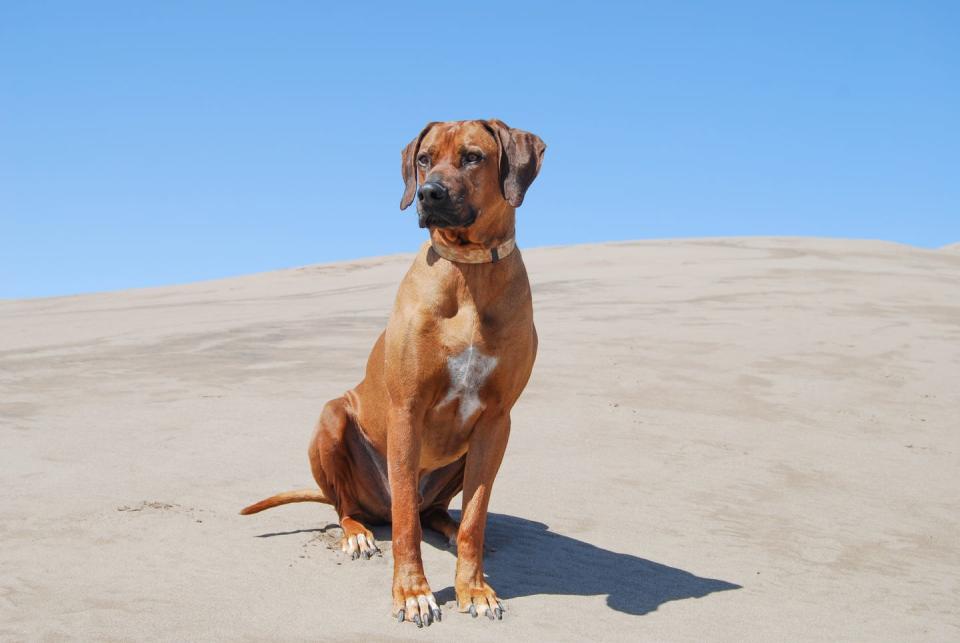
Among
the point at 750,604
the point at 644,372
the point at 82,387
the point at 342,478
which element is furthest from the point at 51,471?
the point at 644,372

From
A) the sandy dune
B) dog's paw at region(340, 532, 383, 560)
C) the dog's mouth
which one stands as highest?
the dog's mouth

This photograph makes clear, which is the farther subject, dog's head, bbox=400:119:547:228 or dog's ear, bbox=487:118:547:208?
dog's ear, bbox=487:118:547:208

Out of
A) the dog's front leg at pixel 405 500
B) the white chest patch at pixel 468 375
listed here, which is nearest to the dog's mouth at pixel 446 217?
the white chest patch at pixel 468 375

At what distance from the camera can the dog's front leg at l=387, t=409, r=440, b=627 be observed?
3936 mm

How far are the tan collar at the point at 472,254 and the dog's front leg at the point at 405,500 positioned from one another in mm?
696

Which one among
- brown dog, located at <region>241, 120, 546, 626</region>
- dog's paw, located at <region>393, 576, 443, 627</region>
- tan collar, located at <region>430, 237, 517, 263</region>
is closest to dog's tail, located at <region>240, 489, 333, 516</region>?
brown dog, located at <region>241, 120, 546, 626</region>

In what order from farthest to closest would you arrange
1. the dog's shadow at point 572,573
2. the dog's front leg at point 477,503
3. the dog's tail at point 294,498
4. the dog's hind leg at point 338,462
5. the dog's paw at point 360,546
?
the dog's tail at point 294,498 < the dog's hind leg at point 338,462 < the dog's paw at point 360,546 < the dog's shadow at point 572,573 < the dog's front leg at point 477,503

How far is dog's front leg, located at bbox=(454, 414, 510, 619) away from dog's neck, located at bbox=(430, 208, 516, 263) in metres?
0.72

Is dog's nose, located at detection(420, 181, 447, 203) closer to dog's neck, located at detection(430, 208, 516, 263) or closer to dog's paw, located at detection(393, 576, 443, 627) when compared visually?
dog's neck, located at detection(430, 208, 516, 263)

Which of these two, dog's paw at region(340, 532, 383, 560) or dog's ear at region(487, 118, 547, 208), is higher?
dog's ear at region(487, 118, 547, 208)

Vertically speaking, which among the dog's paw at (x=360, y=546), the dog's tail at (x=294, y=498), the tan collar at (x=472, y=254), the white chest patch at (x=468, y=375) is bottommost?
the dog's paw at (x=360, y=546)

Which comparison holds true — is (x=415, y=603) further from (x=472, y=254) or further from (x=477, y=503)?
(x=472, y=254)

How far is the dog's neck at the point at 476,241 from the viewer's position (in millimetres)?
4012

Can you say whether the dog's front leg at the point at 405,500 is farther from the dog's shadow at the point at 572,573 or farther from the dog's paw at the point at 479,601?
the dog's shadow at the point at 572,573
